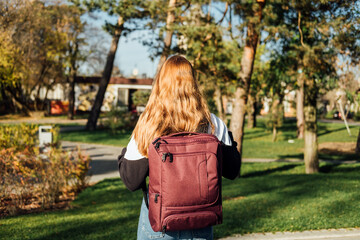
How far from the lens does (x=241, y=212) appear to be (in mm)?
6027

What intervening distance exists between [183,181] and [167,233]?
0.35m

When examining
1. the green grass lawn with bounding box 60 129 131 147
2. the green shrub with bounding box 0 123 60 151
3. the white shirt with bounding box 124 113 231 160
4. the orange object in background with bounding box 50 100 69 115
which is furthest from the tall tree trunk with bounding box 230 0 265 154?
the orange object in background with bounding box 50 100 69 115

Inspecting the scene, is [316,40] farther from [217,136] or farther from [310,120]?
[217,136]

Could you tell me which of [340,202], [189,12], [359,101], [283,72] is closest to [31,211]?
[340,202]

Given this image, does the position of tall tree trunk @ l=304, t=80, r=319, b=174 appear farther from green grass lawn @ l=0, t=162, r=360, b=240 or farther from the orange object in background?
the orange object in background

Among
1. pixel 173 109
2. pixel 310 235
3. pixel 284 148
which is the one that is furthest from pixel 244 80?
pixel 284 148

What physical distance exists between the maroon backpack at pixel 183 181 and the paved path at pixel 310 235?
2985 mm

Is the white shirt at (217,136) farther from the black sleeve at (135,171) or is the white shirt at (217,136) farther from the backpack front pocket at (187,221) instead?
the backpack front pocket at (187,221)

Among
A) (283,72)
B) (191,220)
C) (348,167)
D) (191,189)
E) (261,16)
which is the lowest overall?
(348,167)

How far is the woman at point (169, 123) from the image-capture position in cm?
210

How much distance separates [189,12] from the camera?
38.5ft

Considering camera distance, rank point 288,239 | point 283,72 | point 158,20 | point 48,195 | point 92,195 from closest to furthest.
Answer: point 288,239, point 48,195, point 92,195, point 283,72, point 158,20

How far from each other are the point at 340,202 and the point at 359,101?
6.22ft

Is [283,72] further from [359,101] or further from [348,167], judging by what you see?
[348,167]
